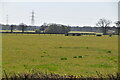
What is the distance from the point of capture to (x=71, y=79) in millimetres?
5883

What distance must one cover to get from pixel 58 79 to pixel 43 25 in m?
168

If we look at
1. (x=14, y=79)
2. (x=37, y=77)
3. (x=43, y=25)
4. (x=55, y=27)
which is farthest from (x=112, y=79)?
(x=43, y=25)

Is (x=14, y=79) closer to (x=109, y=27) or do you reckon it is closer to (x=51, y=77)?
(x=51, y=77)

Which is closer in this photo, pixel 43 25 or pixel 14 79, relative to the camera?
pixel 14 79

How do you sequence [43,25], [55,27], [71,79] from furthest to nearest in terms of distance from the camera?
[43,25] < [55,27] < [71,79]

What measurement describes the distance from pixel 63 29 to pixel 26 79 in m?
147

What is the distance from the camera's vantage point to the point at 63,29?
500 ft

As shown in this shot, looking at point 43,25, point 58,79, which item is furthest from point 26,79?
point 43,25

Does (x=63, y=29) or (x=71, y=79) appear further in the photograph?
(x=63, y=29)

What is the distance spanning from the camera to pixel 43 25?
173 metres

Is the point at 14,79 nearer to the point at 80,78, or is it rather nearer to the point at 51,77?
the point at 51,77

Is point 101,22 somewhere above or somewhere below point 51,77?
above

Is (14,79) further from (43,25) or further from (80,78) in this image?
(43,25)

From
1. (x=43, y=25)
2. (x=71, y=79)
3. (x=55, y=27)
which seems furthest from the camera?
(x=43, y=25)
